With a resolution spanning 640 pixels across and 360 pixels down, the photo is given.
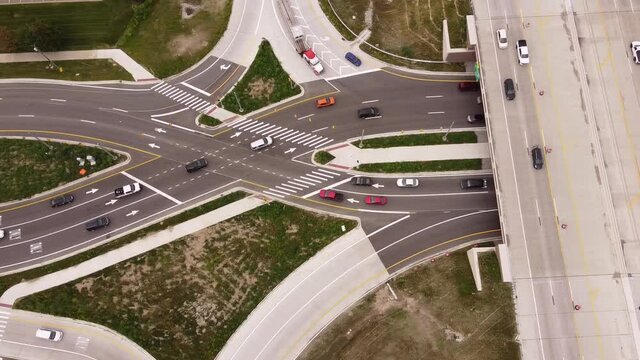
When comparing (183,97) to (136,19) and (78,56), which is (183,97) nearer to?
(136,19)

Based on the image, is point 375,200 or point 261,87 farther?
point 261,87

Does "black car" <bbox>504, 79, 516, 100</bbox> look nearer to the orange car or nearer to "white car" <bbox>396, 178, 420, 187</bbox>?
"white car" <bbox>396, 178, 420, 187</bbox>

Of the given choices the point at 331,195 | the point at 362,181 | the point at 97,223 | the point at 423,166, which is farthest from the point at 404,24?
the point at 97,223

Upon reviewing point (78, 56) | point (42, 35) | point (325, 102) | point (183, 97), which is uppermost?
point (42, 35)

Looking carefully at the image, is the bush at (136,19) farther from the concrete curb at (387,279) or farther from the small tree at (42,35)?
the concrete curb at (387,279)

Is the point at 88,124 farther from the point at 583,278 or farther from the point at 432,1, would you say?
the point at 583,278

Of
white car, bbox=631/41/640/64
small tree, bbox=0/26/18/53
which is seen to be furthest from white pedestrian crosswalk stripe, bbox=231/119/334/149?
white car, bbox=631/41/640/64
